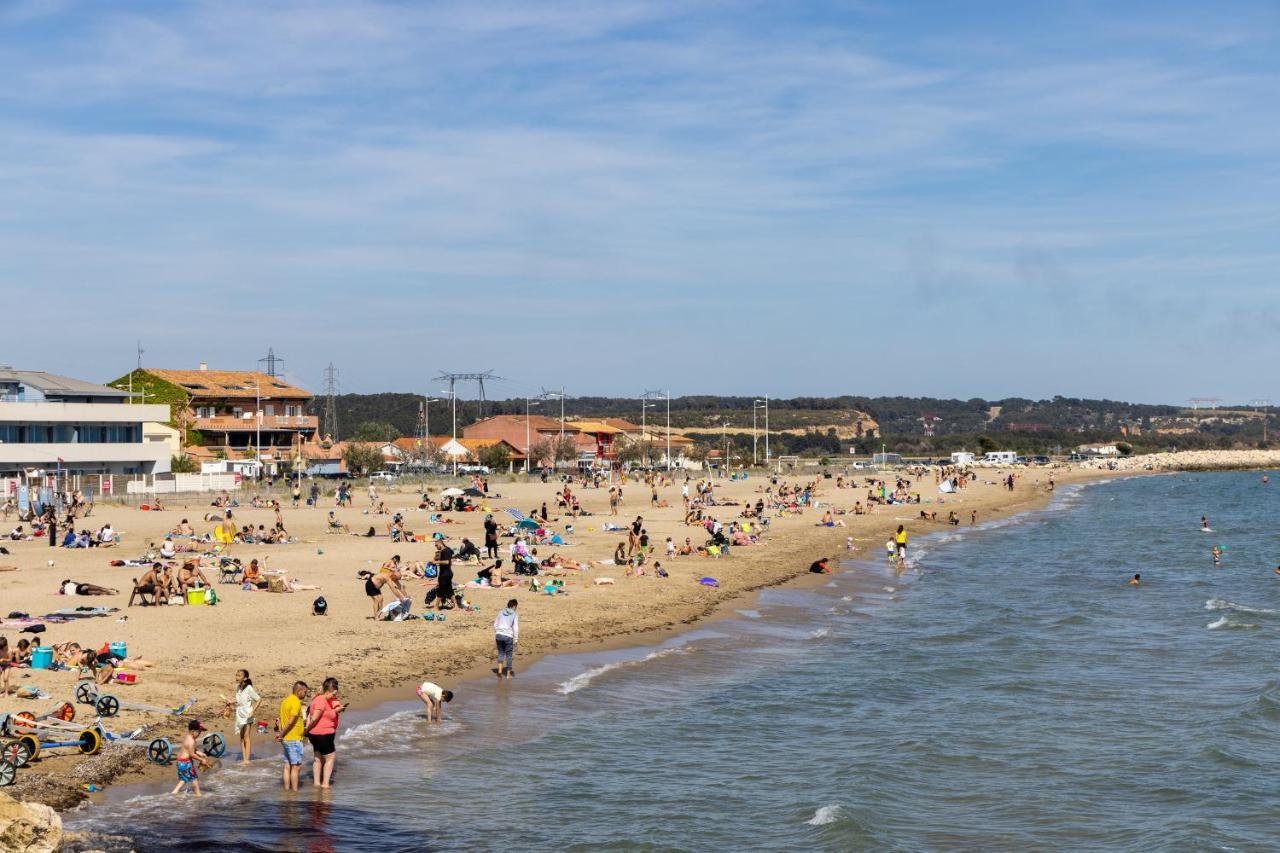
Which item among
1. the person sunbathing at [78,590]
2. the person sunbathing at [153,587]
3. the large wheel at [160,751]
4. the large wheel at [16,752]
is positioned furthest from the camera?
the person sunbathing at [78,590]

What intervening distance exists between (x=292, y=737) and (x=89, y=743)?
7.93 ft

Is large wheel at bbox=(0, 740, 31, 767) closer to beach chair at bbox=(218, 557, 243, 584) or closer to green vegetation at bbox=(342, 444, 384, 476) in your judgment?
beach chair at bbox=(218, 557, 243, 584)

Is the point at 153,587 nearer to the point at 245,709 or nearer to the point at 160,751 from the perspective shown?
the point at 245,709

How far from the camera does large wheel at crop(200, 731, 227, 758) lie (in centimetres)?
1476

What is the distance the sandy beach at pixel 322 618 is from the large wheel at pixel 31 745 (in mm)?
174

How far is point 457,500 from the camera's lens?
52.9 metres

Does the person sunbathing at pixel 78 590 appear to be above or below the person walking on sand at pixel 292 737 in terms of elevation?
above

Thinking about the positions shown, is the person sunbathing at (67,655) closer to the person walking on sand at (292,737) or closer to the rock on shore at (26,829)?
the person walking on sand at (292,737)

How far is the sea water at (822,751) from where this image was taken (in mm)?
13781

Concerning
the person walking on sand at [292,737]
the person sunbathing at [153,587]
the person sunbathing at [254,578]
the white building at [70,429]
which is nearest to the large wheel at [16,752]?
the person walking on sand at [292,737]

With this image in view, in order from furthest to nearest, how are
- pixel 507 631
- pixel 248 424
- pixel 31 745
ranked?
pixel 248 424, pixel 507 631, pixel 31 745

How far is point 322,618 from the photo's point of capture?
77.2 feet

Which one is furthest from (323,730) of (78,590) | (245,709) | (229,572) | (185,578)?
(229,572)

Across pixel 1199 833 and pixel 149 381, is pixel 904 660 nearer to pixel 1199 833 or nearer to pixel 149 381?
pixel 1199 833
